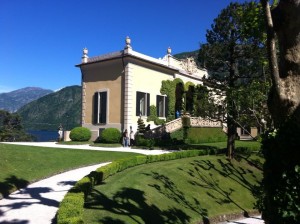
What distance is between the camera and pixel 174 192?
15.6 m

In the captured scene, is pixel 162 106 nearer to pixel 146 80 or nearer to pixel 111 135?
pixel 146 80

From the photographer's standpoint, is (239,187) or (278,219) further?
(239,187)

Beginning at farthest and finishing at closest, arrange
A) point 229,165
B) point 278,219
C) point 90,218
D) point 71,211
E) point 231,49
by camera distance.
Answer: point 231,49, point 229,165, point 90,218, point 71,211, point 278,219

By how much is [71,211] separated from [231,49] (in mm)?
19708

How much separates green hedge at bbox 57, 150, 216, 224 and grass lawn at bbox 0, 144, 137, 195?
271cm

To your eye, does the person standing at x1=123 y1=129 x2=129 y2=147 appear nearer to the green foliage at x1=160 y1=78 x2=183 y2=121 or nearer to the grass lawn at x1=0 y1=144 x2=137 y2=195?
the grass lawn at x1=0 y1=144 x2=137 y2=195

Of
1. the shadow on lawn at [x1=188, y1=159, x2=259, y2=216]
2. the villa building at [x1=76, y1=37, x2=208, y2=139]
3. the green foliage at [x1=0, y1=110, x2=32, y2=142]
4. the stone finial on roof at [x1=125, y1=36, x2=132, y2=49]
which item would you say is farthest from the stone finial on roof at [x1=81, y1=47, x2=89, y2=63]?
the green foliage at [x1=0, y1=110, x2=32, y2=142]

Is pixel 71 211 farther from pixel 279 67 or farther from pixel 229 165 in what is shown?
pixel 229 165

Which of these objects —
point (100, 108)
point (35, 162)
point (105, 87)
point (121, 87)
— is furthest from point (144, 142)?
point (35, 162)

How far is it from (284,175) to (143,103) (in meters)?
Result: 26.4

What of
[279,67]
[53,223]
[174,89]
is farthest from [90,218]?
[174,89]

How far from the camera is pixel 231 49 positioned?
2538 centimetres

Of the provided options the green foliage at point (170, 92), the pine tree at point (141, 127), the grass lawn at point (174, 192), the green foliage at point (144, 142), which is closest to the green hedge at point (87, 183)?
the grass lawn at point (174, 192)

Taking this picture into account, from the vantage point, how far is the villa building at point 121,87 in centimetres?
3048
